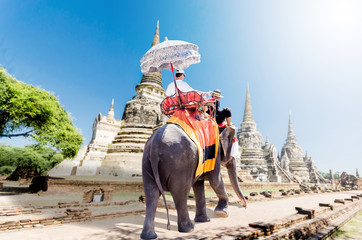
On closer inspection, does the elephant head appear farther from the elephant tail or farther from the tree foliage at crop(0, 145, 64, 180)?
the tree foliage at crop(0, 145, 64, 180)

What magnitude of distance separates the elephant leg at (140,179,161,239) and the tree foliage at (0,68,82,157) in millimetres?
9581

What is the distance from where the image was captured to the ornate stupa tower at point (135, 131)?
1823 centimetres

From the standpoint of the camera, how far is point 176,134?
328 cm

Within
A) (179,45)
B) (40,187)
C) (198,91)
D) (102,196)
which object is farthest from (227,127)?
(40,187)

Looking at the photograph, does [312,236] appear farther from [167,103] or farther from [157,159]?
[167,103]

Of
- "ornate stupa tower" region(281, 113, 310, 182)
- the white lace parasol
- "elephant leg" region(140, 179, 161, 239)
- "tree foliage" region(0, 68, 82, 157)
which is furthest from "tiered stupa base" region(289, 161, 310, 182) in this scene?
"elephant leg" region(140, 179, 161, 239)

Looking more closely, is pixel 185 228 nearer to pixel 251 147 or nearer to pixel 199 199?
pixel 199 199

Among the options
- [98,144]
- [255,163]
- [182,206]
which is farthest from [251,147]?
[182,206]

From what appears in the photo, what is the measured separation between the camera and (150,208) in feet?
9.98

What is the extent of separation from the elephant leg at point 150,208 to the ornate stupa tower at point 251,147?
105 feet

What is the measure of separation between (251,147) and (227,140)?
136 ft

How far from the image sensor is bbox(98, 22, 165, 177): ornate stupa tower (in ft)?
59.8

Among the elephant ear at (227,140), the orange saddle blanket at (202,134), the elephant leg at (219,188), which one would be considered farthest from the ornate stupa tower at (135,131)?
the orange saddle blanket at (202,134)

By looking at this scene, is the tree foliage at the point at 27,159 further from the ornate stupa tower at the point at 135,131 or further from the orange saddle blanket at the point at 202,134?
the orange saddle blanket at the point at 202,134
